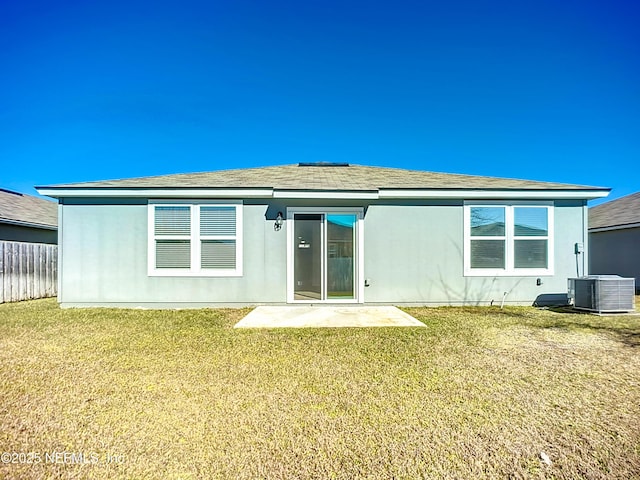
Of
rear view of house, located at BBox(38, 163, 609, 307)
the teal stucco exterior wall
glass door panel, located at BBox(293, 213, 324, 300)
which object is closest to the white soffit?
rear view of house, located at BBox(38, 163, 609, 307)

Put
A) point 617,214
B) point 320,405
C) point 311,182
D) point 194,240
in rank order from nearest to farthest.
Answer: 1. point 320,405
2. point 194,240
3. point 311,182
4. point 617,214

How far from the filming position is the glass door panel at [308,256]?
315 inches

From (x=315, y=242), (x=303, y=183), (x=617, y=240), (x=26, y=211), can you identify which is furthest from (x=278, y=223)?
(x=617, y=240)

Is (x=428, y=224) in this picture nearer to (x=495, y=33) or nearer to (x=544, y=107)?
(x=495, y=33)

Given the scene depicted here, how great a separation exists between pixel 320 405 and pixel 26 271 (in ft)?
39.7

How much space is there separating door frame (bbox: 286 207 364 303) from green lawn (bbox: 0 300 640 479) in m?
2.58

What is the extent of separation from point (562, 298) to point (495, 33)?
29.1ft

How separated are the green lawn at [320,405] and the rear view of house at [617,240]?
420 inches

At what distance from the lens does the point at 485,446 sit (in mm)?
2260

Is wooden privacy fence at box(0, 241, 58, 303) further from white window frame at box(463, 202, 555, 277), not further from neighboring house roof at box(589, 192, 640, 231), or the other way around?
neighboring house roof at box(589, 192, 640, 231)

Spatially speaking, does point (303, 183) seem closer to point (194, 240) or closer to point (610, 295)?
point (194, 240)

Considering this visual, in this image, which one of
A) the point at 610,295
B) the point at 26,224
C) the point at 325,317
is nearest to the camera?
the point at 325,317

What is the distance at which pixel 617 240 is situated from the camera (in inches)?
526

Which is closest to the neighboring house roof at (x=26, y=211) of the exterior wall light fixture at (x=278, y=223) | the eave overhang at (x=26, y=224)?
the eave overhang at (x=26, y=224)
